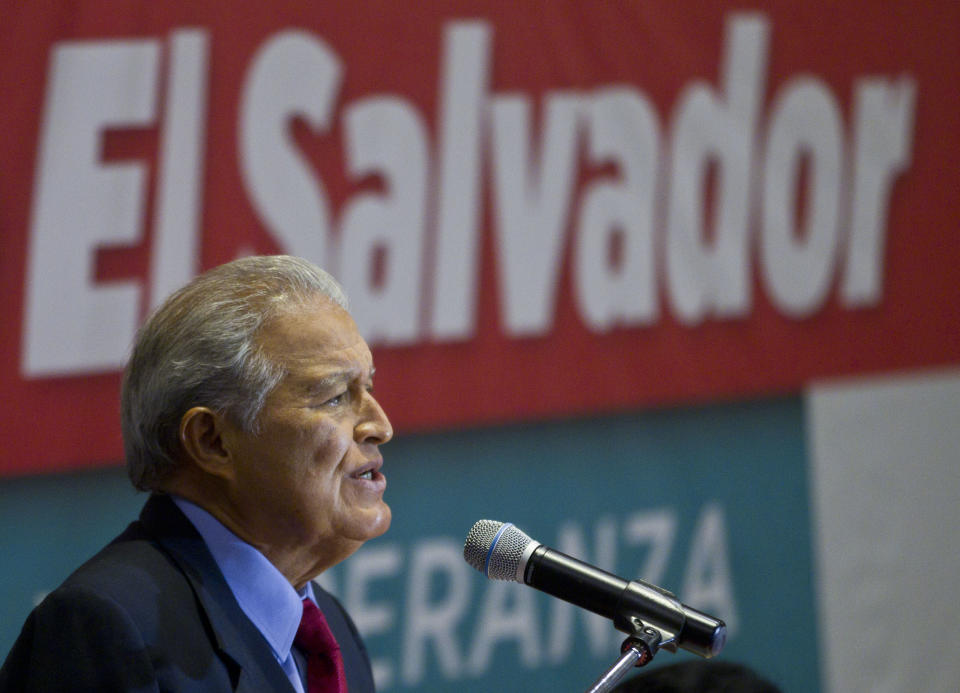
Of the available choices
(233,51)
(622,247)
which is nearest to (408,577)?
(622,247)

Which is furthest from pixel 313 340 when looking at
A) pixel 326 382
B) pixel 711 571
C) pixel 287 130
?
pixel 711 571

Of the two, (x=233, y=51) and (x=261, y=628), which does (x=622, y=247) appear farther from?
(x=261, y=628)

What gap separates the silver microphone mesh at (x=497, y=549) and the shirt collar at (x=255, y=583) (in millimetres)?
239

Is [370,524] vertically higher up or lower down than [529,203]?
lower down

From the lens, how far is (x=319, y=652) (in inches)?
58.4

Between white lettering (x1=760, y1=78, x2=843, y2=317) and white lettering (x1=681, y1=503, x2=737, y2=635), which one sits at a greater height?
white lettering (x1=760, y1=78, x2=843, y2=317)

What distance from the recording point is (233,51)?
266cm

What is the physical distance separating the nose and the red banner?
119 cm

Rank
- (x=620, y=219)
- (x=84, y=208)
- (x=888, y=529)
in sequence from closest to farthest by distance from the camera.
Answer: (x=84, y=208) < (x=620, y=219) < (x=888, y=529)

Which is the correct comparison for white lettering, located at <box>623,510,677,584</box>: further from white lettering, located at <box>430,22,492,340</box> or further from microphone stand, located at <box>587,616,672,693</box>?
microphone stand, located at <box>587,616,672,693</box>

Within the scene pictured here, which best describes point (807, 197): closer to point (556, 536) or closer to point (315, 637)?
point (556, 536)

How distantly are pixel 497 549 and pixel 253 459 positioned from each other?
326mm

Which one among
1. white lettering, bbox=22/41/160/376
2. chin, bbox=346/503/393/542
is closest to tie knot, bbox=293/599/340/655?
chin, bbox=346/503/393/542

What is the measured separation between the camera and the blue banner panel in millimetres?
2549
